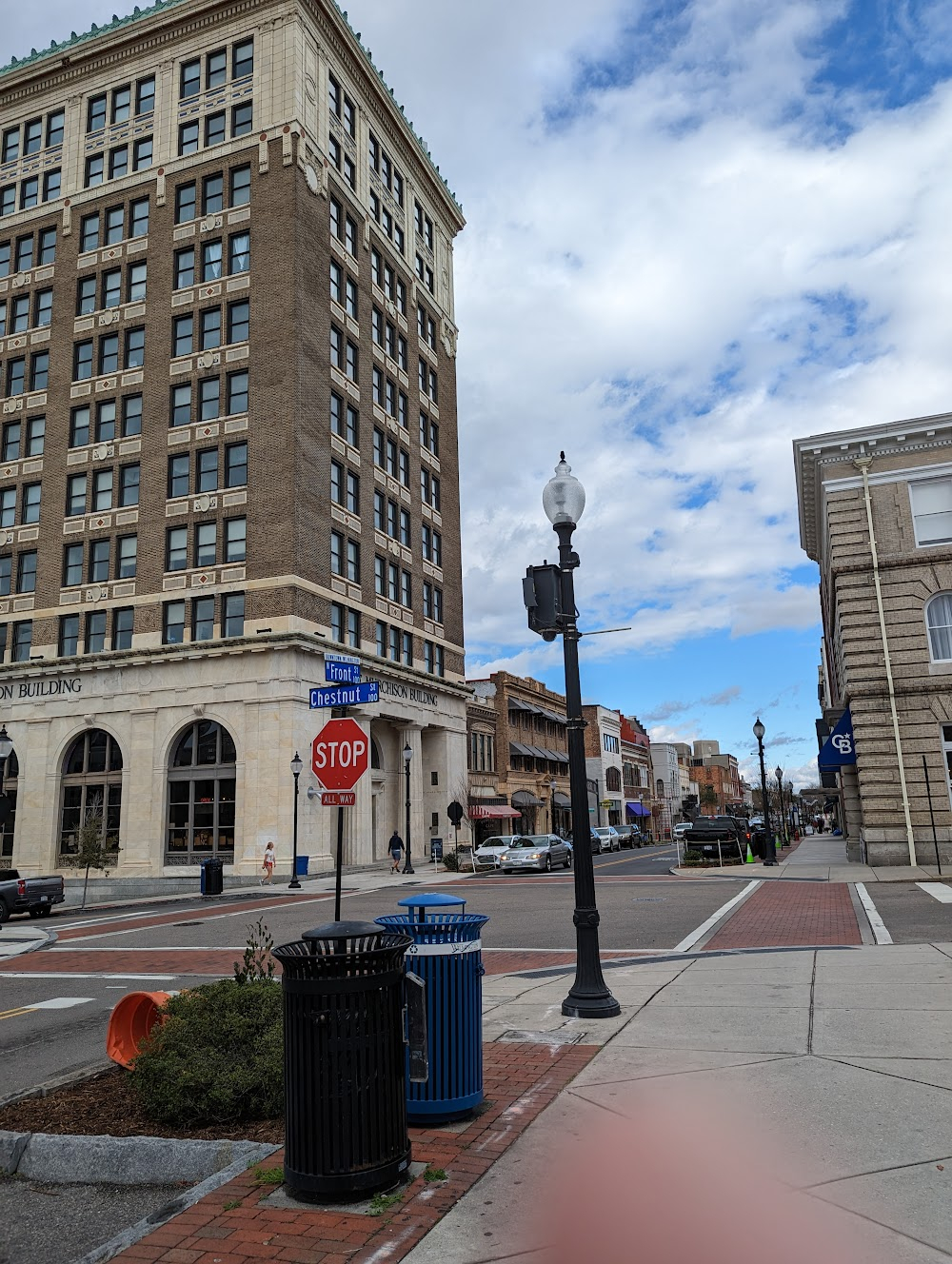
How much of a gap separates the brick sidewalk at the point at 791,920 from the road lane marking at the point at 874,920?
0.24 metres

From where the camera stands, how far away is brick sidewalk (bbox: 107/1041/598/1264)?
3.85 meters

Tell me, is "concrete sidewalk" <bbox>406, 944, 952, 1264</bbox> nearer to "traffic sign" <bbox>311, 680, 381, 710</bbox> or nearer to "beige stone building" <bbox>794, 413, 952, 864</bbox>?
"traffic sign" <bbox>311, 680, 381, 710</bbox>

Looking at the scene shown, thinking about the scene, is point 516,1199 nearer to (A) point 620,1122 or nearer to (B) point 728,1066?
(A) point 620,1122

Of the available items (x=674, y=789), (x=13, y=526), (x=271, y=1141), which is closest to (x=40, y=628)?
(x=13, y=526)

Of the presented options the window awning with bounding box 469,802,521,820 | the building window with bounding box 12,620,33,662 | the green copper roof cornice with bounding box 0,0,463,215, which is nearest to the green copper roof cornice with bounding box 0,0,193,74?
the green copper roof cornice with bounding box 0,0,463,215

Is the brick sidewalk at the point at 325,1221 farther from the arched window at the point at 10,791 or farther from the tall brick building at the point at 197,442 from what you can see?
the arched window at the point at 10,791

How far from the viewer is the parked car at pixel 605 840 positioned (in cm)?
5112

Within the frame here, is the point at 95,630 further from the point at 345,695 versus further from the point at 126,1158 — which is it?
the point at 126,1158

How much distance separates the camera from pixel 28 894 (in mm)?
24781

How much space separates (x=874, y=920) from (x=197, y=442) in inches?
1243

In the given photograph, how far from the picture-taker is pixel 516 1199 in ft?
14.1

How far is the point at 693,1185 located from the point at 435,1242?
1.32 meters

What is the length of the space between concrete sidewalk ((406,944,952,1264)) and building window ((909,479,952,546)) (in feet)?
62.2

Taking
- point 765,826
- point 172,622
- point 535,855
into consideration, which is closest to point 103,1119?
point 765,826
